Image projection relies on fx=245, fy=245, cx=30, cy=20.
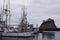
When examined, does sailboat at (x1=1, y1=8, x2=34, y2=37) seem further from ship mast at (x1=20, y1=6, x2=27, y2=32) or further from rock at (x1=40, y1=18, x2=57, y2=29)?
rock at (x1=40, y1=18, x2=57, y2=29)

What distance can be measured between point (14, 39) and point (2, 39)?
4259mm

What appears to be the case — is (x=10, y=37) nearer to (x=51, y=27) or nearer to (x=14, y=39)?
(x=14, y=39)

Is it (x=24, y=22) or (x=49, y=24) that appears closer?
(x=24, y=22)

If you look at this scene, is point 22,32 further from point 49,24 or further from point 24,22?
point 49,24

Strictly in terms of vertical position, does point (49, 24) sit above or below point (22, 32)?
below

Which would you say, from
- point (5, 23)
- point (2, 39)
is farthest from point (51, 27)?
point (2, 39)

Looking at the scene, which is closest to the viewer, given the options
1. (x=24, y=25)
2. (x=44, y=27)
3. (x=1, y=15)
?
(x=1, y=15)

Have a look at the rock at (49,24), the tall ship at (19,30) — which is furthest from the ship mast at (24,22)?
the rock at (49,24)

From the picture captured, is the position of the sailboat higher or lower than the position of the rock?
higher

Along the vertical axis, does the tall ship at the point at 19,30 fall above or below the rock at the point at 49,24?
above

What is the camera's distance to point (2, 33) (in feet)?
181

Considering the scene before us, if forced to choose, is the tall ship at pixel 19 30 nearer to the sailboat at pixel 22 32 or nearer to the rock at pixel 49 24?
the sailboat at pixel 22 32

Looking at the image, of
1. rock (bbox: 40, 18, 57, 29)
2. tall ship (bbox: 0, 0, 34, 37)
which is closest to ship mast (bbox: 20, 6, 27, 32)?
tall ship (bbox: 0, 0, 34, 37)

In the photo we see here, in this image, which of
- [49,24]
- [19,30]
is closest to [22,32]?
[19,30]
